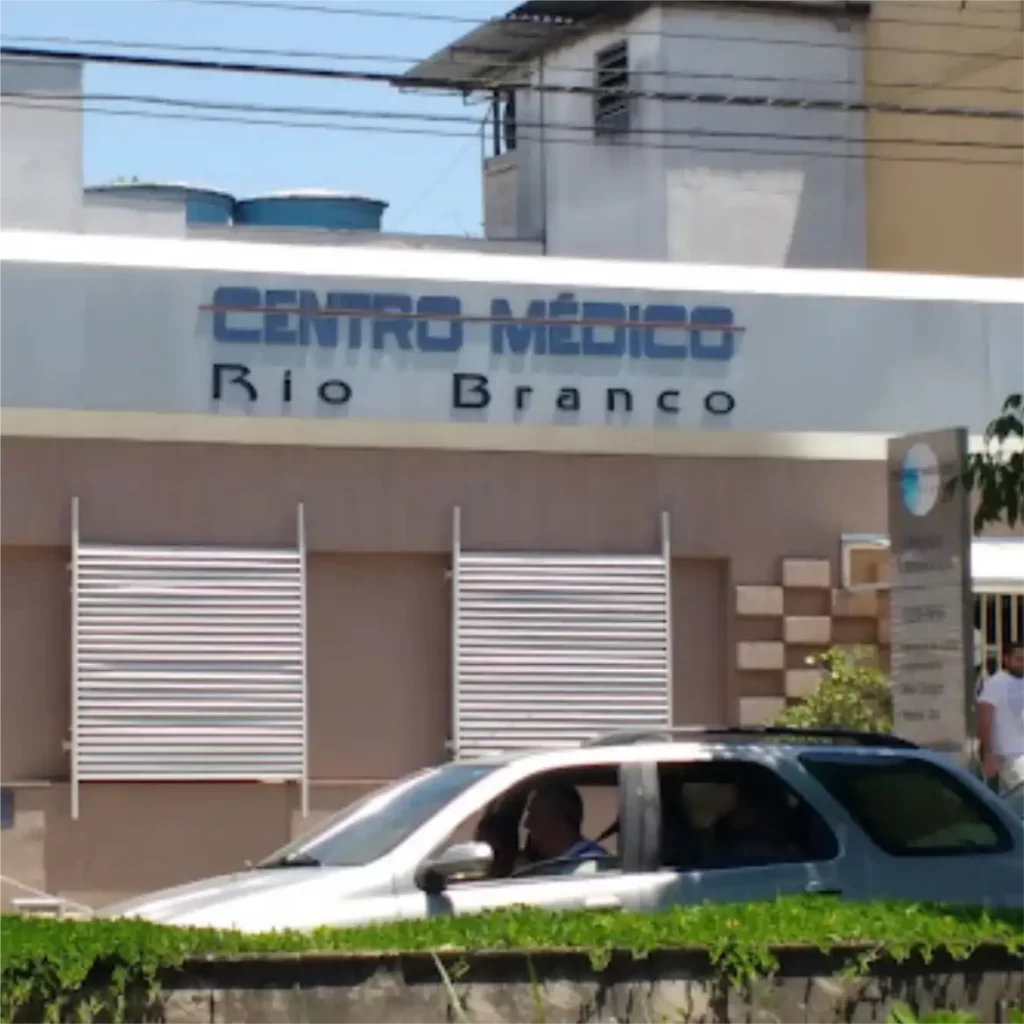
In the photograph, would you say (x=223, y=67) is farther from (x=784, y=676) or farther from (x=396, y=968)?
(x=396, y=968)

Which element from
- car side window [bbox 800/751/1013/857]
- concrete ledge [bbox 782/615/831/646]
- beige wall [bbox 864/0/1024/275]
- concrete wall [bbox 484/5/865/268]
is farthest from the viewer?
concrete wall [bbox 484/5/865/268]

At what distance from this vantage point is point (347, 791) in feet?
61.0

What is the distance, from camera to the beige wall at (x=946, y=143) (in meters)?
30.4

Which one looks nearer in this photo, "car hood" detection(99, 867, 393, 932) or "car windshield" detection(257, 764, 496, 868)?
"car hood" detection(99, 867, 393, 932)

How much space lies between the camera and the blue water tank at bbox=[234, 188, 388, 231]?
35344 mm

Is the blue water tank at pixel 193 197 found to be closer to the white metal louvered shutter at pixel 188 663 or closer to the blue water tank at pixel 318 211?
the blue water tank at pixel 318 211

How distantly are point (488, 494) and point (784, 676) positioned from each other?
258cm

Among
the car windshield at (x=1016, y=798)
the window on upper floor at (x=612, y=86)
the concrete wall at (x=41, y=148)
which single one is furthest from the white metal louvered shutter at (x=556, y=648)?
the window on upper floor at (x=612, y=86)

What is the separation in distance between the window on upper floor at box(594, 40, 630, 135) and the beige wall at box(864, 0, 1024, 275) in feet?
10.4

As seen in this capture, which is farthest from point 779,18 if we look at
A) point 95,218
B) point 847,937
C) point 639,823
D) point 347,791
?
point 847,937

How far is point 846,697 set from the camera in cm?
1889

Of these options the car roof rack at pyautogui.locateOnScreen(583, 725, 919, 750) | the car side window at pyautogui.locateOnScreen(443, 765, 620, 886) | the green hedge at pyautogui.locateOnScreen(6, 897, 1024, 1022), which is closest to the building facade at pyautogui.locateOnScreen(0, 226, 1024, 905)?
the car roof rack at pyautogui.locateOnScreen(583, 725, 919, 750)

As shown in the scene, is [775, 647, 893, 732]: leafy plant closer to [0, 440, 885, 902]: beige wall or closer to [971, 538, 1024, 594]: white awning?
[0, 440, 885, 902]: beige wall

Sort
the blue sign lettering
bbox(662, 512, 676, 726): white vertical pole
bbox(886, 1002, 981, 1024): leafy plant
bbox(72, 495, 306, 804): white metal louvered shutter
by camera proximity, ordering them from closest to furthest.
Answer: bbox(886, 1002, 981, 1024): leafy plant
bbox(72, 495, 306, 804): white metal louvered shutter
the blue sign lettering
bbox(662, 512, 676, 726): white vertical pole
